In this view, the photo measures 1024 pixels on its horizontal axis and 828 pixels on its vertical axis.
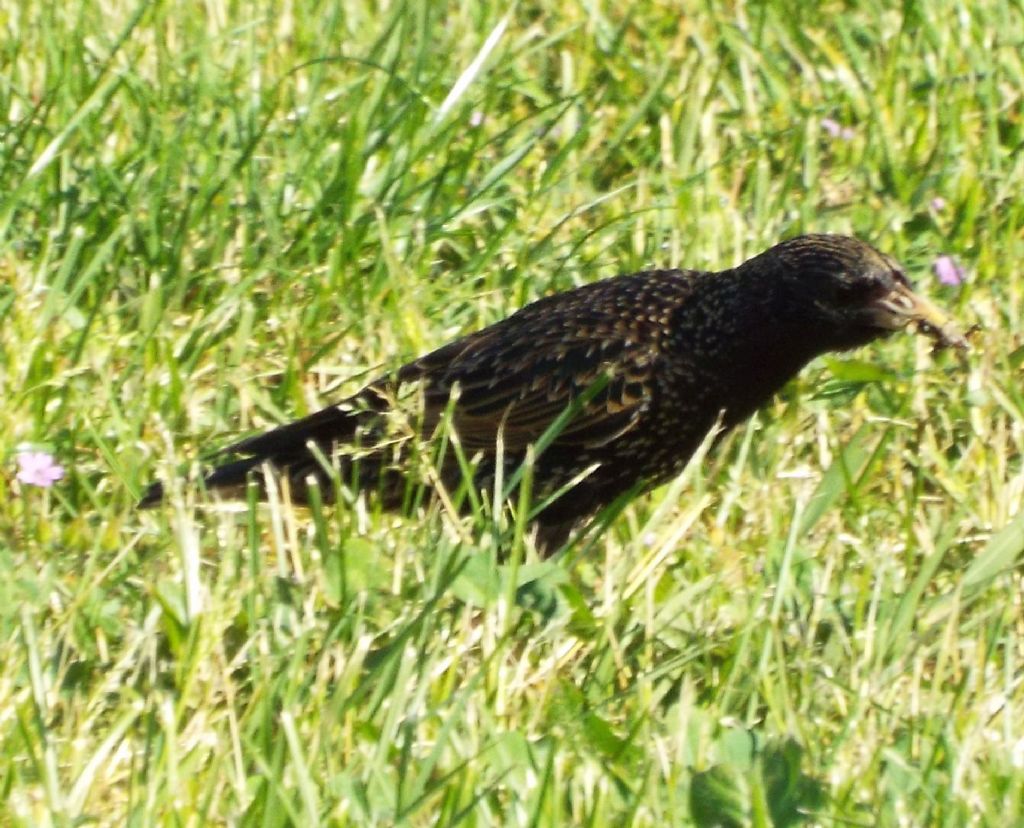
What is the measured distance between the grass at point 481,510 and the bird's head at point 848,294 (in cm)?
33

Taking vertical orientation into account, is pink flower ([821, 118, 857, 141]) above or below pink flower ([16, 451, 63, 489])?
above

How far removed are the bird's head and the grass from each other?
33 cm

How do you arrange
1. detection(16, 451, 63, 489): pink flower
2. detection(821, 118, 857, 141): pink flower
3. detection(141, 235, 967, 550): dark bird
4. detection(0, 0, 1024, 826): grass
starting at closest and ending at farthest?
detection(0, 0, 1024, 826): grass
detection(16, 451, 63, 489): pink flower
detection(141, 235, 967, 550): dark bird
detection(821, 118, 857, 141): pink flower

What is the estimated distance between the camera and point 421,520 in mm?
4668

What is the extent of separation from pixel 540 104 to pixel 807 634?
2739mm

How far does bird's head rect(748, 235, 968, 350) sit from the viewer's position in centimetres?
486

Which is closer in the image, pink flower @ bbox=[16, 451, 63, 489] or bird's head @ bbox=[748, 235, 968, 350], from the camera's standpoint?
pink flower @ bbox=[16, 451, 63, 489]

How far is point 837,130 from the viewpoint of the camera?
21.3 ft

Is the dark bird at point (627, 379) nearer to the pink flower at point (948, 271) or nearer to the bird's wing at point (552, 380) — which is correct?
the bird's wing at point (552, 380)

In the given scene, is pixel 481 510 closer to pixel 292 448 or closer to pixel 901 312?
pixel 292 448

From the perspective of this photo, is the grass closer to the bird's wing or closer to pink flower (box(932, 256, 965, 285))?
pink flower (box(932, 256, 965, 285))

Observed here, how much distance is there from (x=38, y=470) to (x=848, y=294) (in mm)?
1828

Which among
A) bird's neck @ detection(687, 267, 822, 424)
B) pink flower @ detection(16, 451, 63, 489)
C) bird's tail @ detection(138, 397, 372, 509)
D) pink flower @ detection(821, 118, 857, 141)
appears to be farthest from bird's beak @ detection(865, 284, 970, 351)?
pink flower @ detection(16, 451, 63, 489)

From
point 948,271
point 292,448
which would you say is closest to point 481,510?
A: point 292,448
